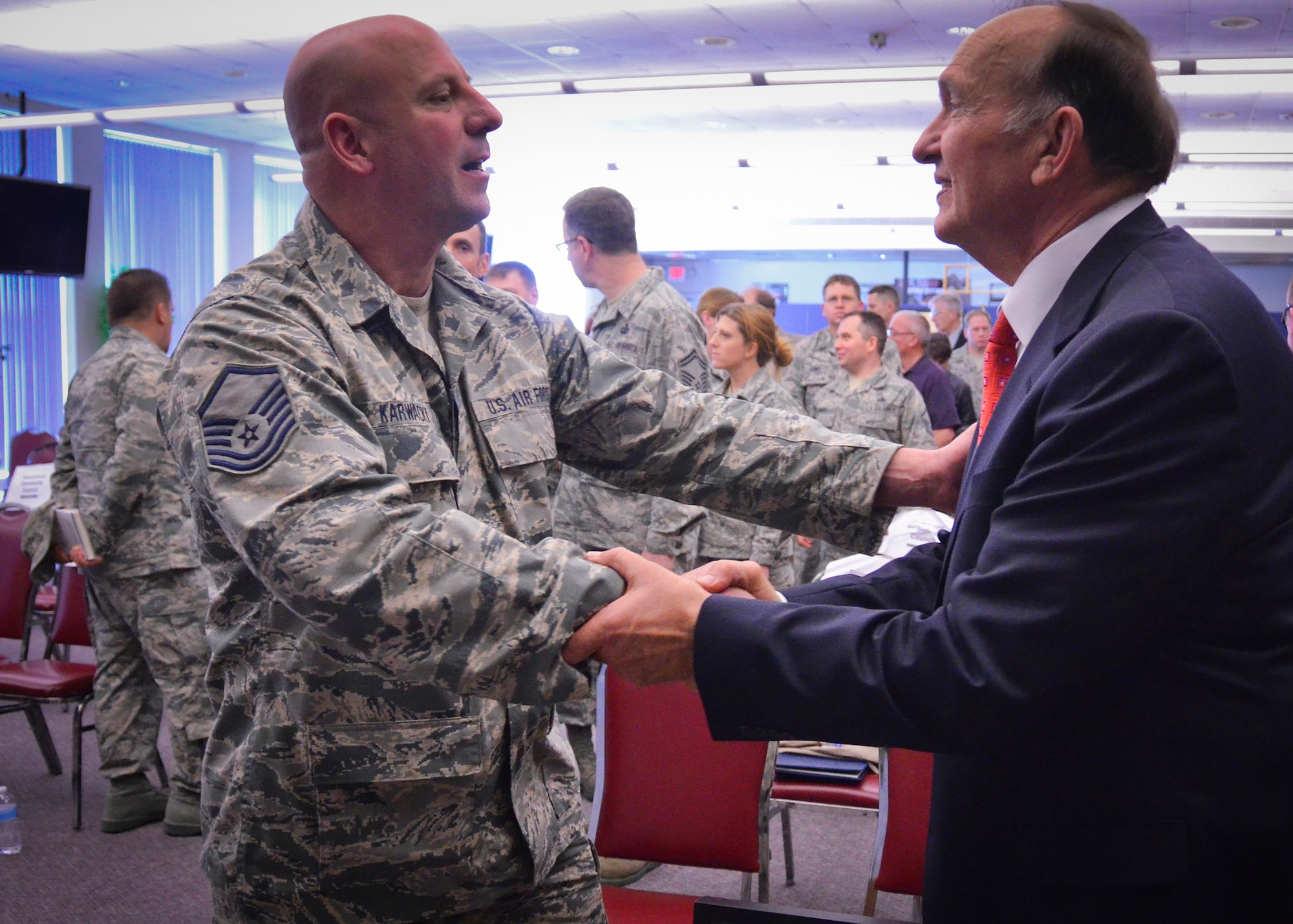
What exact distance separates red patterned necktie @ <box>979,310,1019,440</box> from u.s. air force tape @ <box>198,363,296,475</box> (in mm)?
880

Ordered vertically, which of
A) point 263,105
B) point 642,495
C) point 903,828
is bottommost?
point 903,828

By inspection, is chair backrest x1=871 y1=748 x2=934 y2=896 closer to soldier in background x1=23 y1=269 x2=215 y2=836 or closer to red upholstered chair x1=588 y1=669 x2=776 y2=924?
red upholstered chair x1=588 y1=669 x2=776 y2=924

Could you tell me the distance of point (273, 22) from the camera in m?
8.96

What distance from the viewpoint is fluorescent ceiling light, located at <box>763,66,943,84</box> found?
308 inches

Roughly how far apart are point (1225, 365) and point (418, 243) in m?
1.02

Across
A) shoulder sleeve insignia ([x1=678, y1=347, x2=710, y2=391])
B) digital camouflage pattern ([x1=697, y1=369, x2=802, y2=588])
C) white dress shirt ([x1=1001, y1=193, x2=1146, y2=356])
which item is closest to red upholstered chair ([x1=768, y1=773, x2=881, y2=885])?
digital camouflage pattern ([x1=697, y1=369, x2=802, y2=588])

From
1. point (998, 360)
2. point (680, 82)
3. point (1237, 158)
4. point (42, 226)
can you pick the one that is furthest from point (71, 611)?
point (1237, 158)

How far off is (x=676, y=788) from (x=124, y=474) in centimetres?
255

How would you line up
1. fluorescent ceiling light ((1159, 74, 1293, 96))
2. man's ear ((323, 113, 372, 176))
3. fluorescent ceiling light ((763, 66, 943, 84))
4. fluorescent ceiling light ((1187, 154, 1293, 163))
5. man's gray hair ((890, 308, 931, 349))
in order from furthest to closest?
fluorescent ceiling light ((1187, 154, 1293, 163)) → fluorescent ceiling light ((1159, 74, 1293, 96)) → fluorescent ceiling light ((763, 66, 943, 84)) → man's gray hair ((890, 308, 931, 349)) → man's ear ((323, 113, 372, 176))

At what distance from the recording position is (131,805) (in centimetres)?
410

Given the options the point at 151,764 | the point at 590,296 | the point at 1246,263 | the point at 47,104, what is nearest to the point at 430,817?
the point at 151,764

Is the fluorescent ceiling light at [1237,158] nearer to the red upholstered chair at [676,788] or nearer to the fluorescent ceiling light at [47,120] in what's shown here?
the fluorescent ceiling light at [47,120]

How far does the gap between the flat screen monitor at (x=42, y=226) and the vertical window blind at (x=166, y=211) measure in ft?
2.86

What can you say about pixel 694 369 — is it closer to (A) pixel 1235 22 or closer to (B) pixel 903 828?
(B) pixel 903 828
